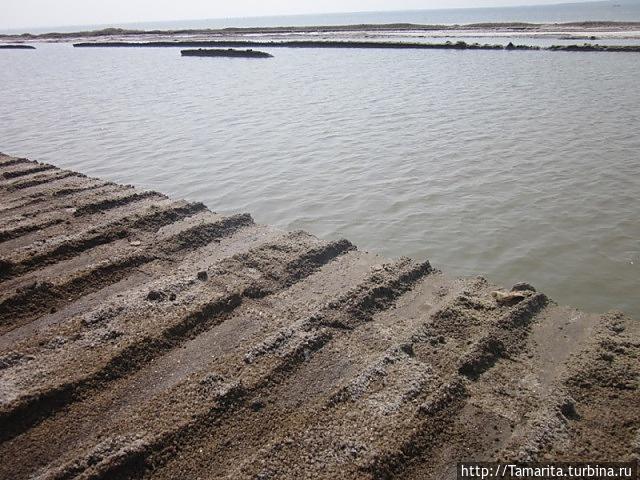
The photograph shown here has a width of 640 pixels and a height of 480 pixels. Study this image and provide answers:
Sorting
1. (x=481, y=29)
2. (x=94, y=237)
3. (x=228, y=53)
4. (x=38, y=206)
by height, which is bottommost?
(x=38, y=206)

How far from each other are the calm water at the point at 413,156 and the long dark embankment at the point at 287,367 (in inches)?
64.1

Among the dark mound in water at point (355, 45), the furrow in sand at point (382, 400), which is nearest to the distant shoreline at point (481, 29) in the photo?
the dark mound in water at point (355, 45)

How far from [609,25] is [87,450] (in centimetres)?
8051

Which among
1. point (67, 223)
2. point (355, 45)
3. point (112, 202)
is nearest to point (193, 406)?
point (67, 223)

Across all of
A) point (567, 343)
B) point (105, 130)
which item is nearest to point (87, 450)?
point (567, 343)

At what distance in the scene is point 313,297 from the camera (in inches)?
249

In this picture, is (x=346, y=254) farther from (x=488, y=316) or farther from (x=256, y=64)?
(x=256, y=64)

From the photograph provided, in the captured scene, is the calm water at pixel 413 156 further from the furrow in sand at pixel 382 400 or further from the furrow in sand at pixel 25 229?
the furrow in sand at pixel 25 229

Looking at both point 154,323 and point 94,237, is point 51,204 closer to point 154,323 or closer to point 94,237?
point 94,237

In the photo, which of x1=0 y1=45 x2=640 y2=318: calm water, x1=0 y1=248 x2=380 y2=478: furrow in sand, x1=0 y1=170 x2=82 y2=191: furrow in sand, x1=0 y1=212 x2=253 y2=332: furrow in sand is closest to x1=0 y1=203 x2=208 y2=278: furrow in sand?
x1=0 y1=212 x2=253 y2=332: furrow in sand

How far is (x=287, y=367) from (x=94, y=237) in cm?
481

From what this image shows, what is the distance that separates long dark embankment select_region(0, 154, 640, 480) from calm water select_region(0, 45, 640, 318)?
5.35 feet

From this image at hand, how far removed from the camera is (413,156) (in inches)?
500

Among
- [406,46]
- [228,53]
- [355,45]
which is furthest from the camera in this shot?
[355,45]
